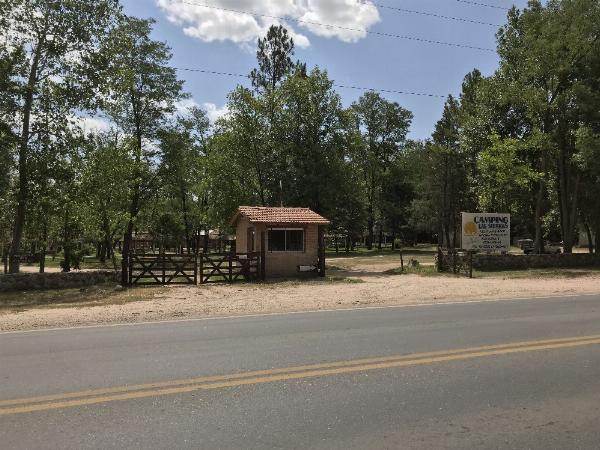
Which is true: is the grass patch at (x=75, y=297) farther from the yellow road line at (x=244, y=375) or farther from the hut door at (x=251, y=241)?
the yellow road line at (x=244, y=375)

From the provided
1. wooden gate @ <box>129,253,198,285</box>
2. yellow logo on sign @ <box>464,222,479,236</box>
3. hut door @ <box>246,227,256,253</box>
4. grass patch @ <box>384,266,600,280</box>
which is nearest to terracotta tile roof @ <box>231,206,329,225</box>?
hut door @ <box>246,227,256,253</box>

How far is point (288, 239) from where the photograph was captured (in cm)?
2447

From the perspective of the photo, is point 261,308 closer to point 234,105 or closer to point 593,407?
point 593,407

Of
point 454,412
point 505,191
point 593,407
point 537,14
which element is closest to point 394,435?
point 454,412

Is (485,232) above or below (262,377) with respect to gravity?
above

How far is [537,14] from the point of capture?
29.7m

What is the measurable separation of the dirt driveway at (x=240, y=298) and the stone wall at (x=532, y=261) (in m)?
3.75

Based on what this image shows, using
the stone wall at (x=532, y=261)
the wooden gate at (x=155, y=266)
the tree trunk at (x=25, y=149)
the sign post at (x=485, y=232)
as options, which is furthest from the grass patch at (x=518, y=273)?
the tree trunk at (x=25, y=149)

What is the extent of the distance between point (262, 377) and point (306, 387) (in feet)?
2.20

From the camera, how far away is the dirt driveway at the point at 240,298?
1230 cm

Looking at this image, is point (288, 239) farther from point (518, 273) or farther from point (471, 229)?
point (518, 273)

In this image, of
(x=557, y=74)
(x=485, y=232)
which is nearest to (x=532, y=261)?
(x=485, y=232)

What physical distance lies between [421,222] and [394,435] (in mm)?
56922

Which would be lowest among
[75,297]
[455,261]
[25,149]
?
[75,297]
